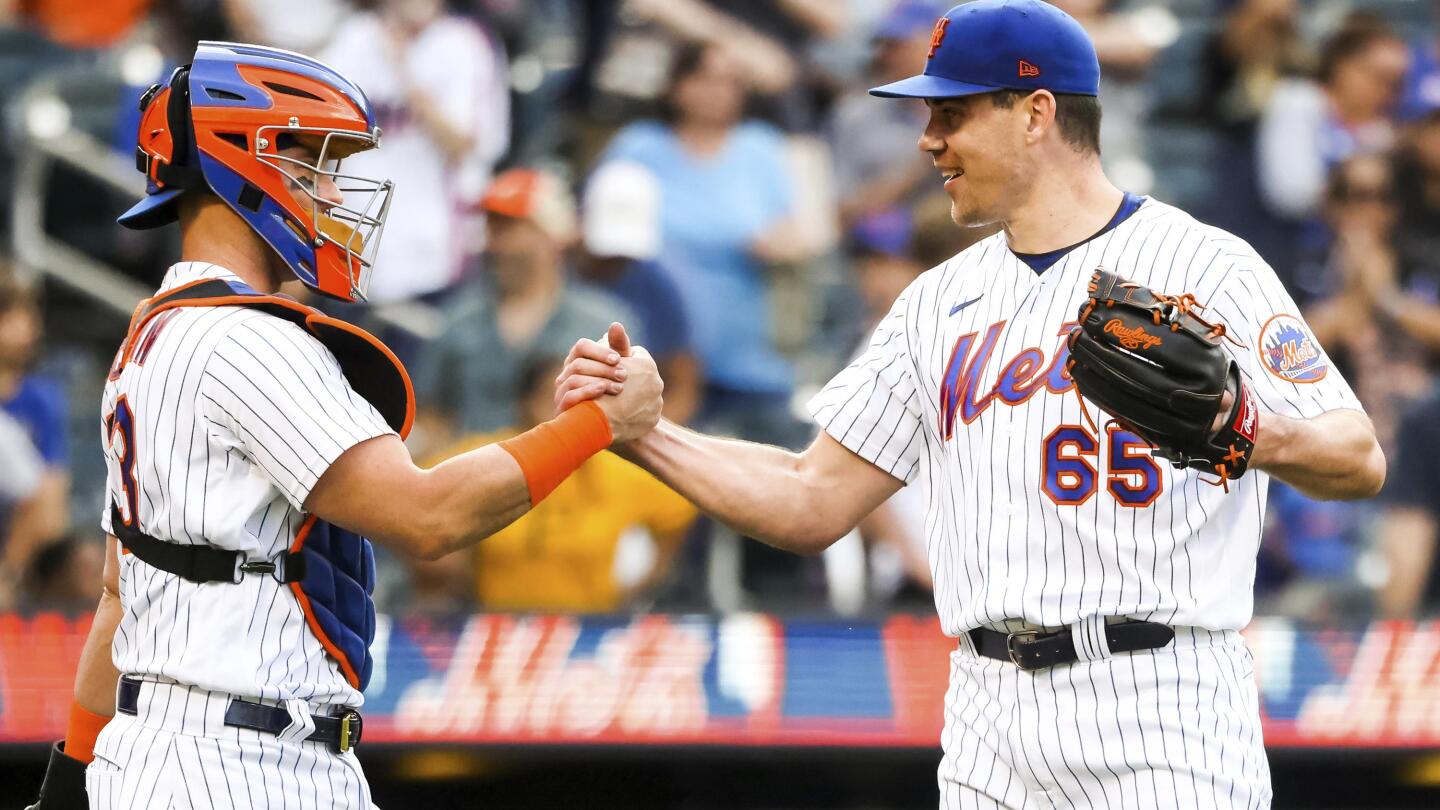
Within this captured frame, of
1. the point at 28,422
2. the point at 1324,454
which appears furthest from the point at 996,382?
the point at 28,422

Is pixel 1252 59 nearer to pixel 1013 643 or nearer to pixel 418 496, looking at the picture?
pixel 1013 643

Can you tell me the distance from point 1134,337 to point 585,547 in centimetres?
349

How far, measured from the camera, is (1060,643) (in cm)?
318

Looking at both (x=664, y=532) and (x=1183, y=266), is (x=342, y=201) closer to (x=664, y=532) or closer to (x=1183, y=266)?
(x=1183, y=266)

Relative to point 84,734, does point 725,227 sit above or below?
above

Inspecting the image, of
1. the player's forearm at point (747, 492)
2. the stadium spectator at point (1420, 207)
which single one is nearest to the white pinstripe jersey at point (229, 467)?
the player's forearm at point (747, 492)

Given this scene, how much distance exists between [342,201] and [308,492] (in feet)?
2.05

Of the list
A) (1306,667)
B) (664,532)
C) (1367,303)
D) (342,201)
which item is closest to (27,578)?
(664,532)

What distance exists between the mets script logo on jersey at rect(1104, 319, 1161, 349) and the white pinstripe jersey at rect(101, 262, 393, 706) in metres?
1.20

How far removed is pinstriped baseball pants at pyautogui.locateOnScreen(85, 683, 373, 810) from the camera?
2889 mm

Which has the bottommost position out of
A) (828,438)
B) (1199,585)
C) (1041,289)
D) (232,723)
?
(232,723)

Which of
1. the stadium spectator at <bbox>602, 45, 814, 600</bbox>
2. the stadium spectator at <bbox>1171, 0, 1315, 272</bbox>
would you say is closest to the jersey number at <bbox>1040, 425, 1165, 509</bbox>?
the stadium spectator at <bbox>602, 45, 814, 600</bbox>

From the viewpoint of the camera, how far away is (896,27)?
24.2ft

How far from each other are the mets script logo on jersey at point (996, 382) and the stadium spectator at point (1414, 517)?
3525mm
